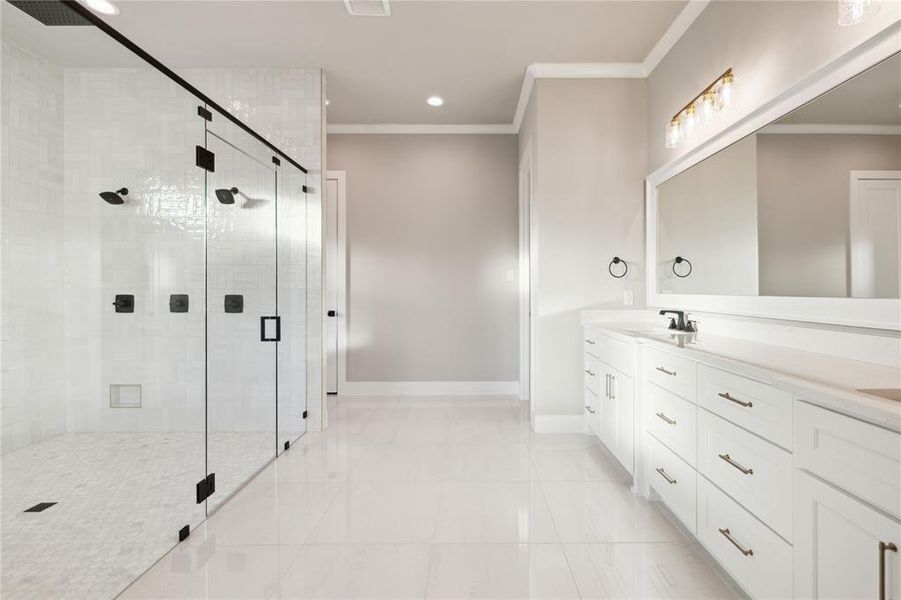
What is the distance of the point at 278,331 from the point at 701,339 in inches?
103

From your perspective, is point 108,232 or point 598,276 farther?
point 598,276

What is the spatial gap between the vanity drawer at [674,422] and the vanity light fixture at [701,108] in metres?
1.60

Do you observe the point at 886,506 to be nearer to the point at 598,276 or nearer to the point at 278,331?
the point at 598,276

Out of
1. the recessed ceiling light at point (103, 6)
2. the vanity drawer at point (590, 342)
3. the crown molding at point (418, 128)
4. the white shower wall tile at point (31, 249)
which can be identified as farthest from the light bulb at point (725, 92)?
the recessed ceiling light at point (103, 6)

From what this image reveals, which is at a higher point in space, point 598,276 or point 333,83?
point 333,83

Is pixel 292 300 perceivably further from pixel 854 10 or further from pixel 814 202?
pixel 854 10

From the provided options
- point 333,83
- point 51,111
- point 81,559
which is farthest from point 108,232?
point 333,83

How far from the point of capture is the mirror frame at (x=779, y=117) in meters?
1.43

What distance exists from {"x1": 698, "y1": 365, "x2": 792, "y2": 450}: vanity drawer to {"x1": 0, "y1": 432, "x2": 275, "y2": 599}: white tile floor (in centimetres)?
227

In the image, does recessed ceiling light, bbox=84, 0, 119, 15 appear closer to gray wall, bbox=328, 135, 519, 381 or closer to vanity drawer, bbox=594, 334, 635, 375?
gray wall, bbox=328, 135, 519, 381

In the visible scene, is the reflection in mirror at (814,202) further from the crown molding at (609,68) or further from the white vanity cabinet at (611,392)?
the crown molding at (609,68)

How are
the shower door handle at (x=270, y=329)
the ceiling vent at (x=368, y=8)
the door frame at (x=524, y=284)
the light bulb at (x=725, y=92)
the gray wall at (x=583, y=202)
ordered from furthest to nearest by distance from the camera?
the door frame at (x=524, y=284) → the gray wall at (x=583, y=202) → the shower door handle at (x=270, y=329) → the ceiling vent at (x=368, y=8) → the light bulb at (x=725, y=92)

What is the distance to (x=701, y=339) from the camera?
2189 mm

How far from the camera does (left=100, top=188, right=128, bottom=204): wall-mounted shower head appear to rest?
181cm
